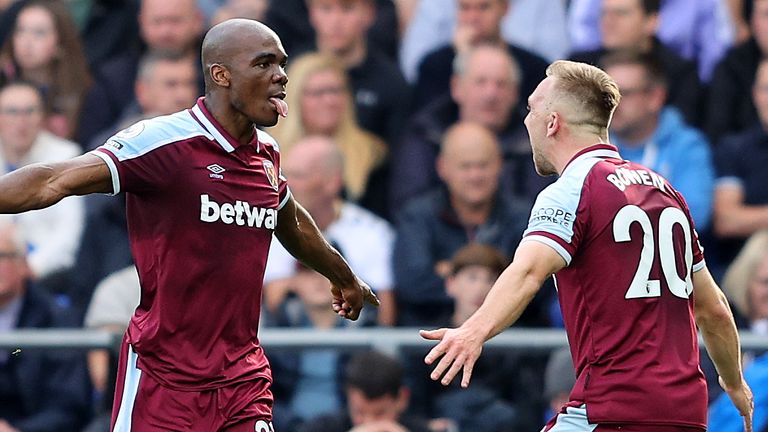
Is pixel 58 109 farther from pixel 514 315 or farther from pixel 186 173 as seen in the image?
pixel 514 315

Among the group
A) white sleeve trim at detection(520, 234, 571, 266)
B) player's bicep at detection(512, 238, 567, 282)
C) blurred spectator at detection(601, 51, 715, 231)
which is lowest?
player's bicep at detection(512, 238, 567, 282)

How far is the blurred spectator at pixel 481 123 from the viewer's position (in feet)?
36.4

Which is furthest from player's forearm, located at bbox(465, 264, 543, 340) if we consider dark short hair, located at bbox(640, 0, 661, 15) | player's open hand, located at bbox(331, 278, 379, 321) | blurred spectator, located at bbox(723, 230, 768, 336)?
dark short hair, located at bbox(640, 0, 661, 15)

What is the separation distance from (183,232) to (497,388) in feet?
12.3

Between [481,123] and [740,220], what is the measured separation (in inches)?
74.0

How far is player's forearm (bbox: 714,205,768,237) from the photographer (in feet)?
34.7

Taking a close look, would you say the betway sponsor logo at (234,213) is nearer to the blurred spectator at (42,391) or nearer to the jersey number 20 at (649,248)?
the jersey number 20 at (649,248)

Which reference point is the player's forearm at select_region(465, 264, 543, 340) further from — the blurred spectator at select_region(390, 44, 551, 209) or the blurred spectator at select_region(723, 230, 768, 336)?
the blurred spectator at select_region(390, 44, 551, 209)

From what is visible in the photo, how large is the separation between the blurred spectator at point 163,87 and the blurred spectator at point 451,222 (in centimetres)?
190

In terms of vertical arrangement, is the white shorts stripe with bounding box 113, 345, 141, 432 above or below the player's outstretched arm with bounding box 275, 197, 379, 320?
below

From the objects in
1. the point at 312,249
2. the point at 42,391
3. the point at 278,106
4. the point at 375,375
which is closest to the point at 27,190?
the point at 278,106

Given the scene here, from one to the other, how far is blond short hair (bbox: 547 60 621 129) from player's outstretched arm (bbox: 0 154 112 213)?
190 centimetres

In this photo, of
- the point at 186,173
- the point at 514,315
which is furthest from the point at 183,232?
the point at 514,315

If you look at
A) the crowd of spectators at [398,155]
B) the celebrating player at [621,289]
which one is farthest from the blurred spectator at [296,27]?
the celebrating player at [621,289]
